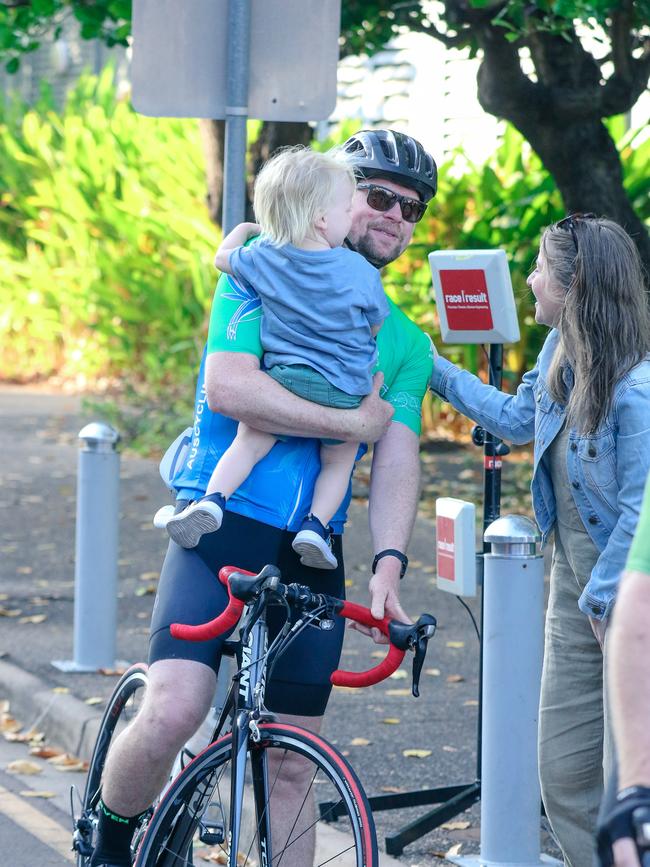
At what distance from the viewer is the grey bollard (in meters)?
4.09

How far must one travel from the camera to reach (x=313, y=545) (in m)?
3.26

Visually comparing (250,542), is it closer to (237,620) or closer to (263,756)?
(237,620)

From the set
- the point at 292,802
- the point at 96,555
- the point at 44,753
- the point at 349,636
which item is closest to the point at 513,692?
the point at 292,802

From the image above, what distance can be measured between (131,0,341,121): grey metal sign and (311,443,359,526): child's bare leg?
68.8 inches

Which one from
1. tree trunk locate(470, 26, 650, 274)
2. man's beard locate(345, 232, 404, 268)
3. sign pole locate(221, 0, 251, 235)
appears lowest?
man's beard locate(345, 232, 404, 268)

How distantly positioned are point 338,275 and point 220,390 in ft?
1.18

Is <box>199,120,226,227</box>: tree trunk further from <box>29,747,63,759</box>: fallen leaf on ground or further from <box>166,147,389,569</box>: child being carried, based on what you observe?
<box>166,147,389,569</box>: child being carried

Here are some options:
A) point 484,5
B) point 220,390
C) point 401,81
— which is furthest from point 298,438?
point 401,81

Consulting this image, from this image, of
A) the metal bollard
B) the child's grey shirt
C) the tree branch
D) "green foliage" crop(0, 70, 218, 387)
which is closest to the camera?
the child's grey shirt

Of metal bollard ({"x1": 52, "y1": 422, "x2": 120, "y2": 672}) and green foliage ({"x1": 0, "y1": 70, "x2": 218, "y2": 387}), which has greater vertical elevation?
green foliage ({"x1": 0, "y1": 70, "x2": 218, "y2": 387})

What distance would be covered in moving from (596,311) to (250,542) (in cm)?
93

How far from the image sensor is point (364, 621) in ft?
10.5

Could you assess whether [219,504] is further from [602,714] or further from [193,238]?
[193,238]

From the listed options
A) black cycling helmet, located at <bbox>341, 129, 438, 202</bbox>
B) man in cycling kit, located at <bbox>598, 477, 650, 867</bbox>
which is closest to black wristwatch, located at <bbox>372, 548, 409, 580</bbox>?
black cycling helmet, located at <bbox>341, 129, 438, 202</bbox>
